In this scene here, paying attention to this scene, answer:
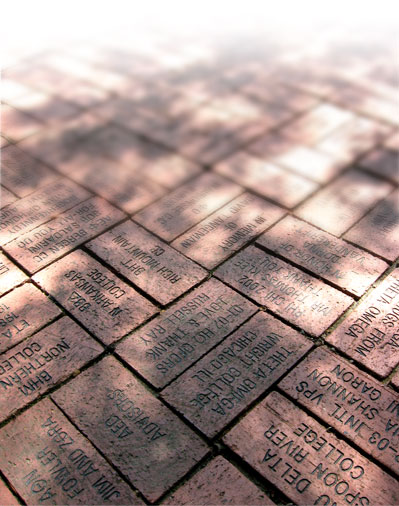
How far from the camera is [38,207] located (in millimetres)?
3166

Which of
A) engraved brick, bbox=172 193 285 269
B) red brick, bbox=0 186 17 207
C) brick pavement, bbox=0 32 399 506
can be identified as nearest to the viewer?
brick pavement, bbox=0 32 399 506

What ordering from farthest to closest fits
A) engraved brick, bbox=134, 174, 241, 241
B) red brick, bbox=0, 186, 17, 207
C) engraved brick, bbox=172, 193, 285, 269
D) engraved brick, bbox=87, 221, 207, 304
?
red brick, bbox=0, 186, 17, 207
engraved brick, bbox=134, 174, 241, 241
engraved brick, bbox=172, 193, 285, 269
engraved brick, bbox=87, 221, 207, 304

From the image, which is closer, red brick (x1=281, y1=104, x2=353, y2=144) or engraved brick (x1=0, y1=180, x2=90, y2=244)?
engraved brick (x1=0, y1=180, x2=90, y2=244)

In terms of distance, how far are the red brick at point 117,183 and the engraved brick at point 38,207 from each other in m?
0.12

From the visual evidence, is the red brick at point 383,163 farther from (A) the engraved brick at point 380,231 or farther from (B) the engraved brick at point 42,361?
(B) the engraved brick at point 42,361

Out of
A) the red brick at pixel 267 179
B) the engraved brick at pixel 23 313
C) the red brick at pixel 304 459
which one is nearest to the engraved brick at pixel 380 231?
the red brick at pixel 267 179

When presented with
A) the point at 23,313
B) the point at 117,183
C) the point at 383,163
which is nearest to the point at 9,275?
the point at 23,313

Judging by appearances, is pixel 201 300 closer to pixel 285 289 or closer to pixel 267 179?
pixel 285 289

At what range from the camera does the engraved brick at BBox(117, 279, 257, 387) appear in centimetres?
224

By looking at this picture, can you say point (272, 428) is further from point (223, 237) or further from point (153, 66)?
point (153, 66)

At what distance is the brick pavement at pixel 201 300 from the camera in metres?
1.92

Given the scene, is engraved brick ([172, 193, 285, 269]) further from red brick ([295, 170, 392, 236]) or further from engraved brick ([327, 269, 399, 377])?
engraved brick ([327, 269, 399, 377])

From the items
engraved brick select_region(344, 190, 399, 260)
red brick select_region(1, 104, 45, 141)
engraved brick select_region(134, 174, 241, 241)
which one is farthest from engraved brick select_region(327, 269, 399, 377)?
red brick select_region(1, 104, 45, 141)

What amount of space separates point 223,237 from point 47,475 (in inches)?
61.3
